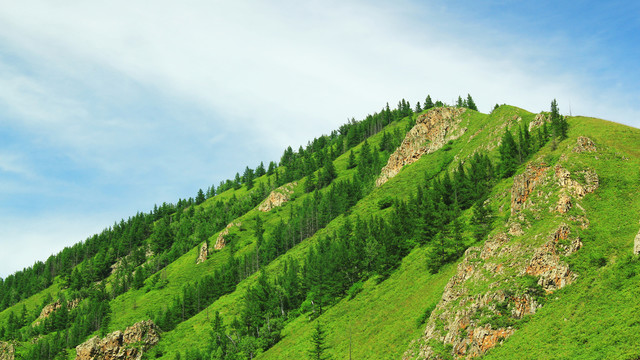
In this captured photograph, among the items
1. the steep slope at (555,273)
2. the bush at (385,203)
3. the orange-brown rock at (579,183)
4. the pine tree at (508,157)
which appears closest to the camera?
the steep slope at (555,273)

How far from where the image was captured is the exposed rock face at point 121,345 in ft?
454

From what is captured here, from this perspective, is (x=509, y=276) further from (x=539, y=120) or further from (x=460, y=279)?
(x=539, y=120)

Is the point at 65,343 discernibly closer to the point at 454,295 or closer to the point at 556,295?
the point at 454,295

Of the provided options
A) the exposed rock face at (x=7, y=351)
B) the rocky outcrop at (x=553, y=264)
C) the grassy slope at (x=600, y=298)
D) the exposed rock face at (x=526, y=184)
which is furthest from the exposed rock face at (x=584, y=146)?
the exposed rock face at (x=7, y=351)

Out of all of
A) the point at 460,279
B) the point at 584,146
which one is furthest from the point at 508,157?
the point at 460,279

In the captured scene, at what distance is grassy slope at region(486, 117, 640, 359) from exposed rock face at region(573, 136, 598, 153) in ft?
28.1

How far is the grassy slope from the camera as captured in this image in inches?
1801

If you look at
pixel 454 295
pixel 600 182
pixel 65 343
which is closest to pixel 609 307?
pixel 454 295

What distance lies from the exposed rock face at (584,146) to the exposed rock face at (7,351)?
207m

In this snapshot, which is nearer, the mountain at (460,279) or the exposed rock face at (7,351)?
the mountain at (460,279)

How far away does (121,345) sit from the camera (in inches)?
5566

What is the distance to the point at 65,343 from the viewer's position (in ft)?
573

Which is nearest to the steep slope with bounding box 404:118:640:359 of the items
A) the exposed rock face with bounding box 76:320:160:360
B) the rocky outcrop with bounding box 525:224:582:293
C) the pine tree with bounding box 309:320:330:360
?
the rocky outcrop with bounding box 525:224:582:293

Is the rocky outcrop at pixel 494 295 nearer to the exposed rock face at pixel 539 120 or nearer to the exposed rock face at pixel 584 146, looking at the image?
the exposed rock face at pixel 584 146
